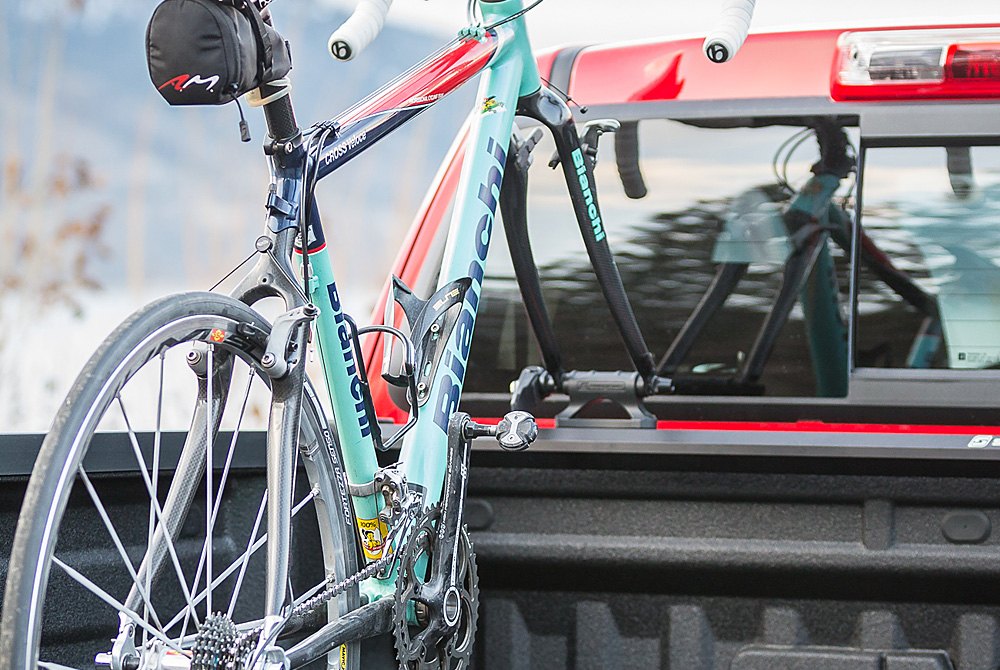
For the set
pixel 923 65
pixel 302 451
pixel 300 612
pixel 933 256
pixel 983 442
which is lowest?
pixel 300 612

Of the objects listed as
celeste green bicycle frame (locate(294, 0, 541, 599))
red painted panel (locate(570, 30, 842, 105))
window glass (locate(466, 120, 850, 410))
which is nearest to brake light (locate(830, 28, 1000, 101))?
red painted panel (locate(570, 30, 842, 105))

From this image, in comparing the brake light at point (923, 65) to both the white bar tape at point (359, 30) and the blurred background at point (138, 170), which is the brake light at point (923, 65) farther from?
the blurred background at point (138, 170)

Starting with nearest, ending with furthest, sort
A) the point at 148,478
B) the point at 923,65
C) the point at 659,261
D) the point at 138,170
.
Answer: the point at 148,478, the point at 923,65, the point at 659,261, the point at 138,170

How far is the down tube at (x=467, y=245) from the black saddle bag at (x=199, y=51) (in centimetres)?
61

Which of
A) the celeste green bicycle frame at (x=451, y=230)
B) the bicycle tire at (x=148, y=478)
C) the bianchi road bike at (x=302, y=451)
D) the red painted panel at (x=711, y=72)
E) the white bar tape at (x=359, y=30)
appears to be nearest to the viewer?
the bicycle tire at (x=148, y=478)

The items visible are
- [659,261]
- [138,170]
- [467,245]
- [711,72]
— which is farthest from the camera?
[138,170]

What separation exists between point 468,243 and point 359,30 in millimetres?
416

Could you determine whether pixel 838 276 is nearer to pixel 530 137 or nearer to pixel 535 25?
pixel 530 137

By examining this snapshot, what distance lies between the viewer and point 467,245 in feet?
7.11

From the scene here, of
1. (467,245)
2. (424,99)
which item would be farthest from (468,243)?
(424,99)

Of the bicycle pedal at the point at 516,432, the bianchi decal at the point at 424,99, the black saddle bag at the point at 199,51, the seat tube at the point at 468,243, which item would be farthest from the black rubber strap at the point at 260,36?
the bicycle pedal at the point at 516,432

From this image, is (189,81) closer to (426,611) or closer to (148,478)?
(148,478)

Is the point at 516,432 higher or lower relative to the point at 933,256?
lower

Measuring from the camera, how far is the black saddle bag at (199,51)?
1574 millimetres
